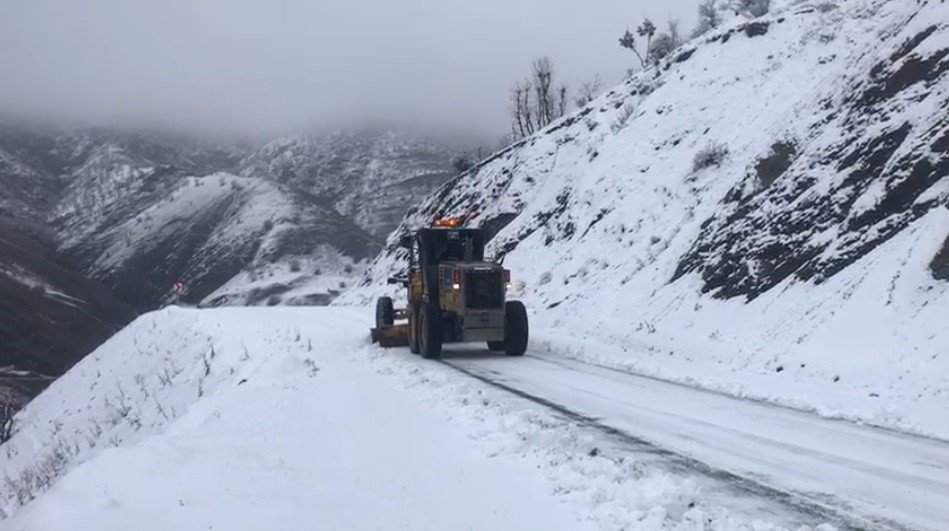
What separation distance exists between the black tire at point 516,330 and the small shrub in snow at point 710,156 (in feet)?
37.7

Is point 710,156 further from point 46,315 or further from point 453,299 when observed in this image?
point 46,315

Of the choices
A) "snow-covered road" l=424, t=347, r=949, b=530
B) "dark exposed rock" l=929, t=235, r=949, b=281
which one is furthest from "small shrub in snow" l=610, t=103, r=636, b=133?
"snow-covered road" l=424, t=347, r=949, b=530

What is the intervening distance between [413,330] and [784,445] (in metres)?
12.1

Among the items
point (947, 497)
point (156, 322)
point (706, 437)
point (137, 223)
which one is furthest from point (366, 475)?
point (137, 223)

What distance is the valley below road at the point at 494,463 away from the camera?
665 centimetres

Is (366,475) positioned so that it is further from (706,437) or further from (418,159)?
(418,159)

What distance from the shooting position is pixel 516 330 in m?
18.8

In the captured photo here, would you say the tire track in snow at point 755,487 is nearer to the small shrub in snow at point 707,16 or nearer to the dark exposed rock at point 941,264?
the dark exposed rock at point 941,264

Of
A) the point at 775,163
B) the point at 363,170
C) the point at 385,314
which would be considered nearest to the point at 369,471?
the point at 385,314

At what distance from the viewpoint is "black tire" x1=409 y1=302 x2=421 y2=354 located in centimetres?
1977

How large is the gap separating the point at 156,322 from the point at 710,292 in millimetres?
18553

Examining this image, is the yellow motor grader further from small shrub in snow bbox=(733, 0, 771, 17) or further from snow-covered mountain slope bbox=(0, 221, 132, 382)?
small shrub in snow bbox=(733, 0, 771, 17)

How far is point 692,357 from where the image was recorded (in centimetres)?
1689

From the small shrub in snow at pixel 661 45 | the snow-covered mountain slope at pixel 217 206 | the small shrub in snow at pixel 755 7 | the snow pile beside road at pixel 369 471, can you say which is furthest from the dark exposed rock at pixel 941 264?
the snow-covered mountain slope at pixel 217 206
